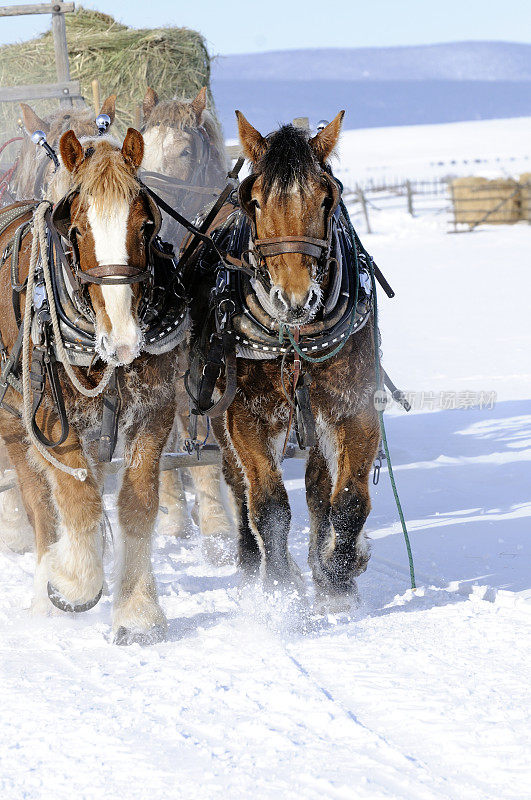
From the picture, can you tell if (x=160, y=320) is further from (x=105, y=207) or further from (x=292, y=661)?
(x=292, y=661)

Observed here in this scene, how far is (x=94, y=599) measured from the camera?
395cm

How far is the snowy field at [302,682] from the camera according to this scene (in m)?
2.74

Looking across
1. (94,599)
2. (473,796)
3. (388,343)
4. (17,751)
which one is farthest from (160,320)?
(388,343)

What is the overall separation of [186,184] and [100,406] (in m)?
2.45

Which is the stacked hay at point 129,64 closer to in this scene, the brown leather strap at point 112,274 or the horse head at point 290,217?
Answer: the horse head at point 290,217

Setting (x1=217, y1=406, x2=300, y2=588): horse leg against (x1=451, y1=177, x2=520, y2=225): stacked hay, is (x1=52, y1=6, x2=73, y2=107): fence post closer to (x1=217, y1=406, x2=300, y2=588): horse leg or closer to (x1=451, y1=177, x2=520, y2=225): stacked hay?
(x1=217, y1=406, x2=300, y2=588): horse leg

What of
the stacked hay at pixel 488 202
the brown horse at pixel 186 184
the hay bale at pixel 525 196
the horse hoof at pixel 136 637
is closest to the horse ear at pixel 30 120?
the brown horse at pixel 186 184

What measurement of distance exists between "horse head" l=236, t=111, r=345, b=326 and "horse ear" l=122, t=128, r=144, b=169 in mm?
398

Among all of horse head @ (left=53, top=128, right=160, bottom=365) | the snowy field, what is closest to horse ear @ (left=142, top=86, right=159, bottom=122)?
the snowy field

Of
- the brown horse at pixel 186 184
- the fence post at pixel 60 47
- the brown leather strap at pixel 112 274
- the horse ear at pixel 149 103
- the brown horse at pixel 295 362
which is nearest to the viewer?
the brown leather strap at pixel 112 274

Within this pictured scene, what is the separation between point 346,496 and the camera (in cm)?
409

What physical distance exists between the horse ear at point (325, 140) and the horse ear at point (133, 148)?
653mm

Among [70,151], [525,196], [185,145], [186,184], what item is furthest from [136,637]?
[525,196]

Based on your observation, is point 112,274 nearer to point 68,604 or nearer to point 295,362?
point 295,362
